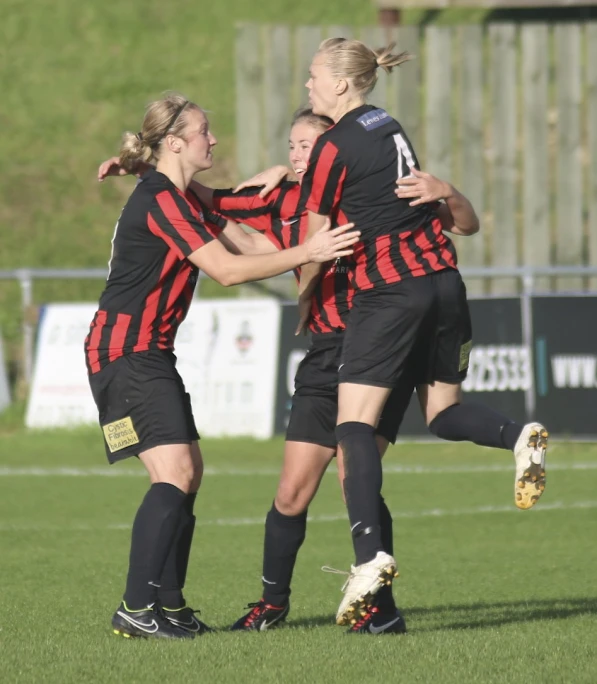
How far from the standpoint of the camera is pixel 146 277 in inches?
205

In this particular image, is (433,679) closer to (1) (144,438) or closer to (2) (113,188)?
(1) (144,438)

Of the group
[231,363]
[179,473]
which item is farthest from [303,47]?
[179,473]

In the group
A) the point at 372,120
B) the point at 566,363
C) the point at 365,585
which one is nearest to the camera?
the point at 365,585

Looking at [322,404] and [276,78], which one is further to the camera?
[276,78]

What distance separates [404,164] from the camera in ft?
16.7

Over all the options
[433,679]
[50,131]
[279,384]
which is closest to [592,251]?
[279,384]

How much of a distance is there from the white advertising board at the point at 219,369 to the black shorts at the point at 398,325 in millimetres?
7359

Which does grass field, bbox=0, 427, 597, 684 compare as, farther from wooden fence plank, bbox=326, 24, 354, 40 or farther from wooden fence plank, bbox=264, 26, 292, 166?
wooden fence plank, bbox=326, 24, 354, 40

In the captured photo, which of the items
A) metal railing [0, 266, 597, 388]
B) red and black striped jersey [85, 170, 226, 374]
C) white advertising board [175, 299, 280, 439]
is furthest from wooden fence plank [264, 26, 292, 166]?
red and black striped jersey [85, 170, 226, 374]

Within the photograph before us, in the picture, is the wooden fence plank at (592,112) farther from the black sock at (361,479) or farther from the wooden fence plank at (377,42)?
the black sock at (361,479)

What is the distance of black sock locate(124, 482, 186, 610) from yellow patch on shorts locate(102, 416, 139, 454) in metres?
0.20

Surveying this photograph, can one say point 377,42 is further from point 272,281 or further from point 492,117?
point 272,281

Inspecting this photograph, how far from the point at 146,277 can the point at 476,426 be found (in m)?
1.34

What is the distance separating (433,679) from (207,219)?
226 centimetres
